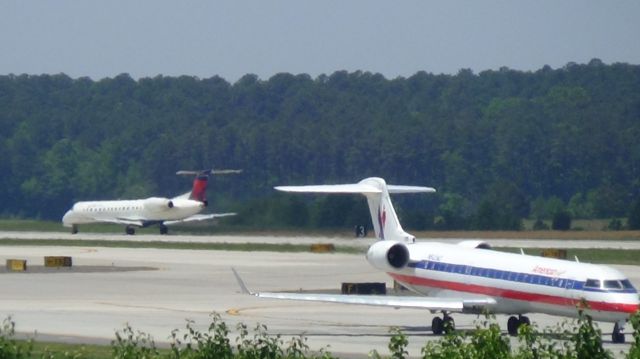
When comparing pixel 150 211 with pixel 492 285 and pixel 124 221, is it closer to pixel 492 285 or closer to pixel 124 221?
pixel 124 221

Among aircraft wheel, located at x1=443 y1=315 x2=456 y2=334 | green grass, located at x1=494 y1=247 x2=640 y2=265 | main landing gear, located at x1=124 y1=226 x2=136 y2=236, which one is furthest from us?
main landing gear, located at x1=124 y1=226 x2=136 y2=236

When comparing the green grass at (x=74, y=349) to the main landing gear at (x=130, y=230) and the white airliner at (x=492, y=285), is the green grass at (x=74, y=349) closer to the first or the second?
the white airliner at (x=492, y=285)

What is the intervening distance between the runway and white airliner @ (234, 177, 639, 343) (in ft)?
2.64

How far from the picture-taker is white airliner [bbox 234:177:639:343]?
31141mm

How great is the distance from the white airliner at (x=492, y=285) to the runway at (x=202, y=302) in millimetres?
804

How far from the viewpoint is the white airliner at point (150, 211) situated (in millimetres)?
99438

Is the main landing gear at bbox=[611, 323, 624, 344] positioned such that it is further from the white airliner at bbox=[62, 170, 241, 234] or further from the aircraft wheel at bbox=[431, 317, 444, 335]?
the white airliner at bbox=[62, 170, 241, 234]

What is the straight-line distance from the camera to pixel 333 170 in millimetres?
140625

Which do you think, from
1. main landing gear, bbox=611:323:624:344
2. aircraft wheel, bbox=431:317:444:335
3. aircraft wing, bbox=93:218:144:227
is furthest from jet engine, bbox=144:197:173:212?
main landing gear, bbox=611:323:624:344

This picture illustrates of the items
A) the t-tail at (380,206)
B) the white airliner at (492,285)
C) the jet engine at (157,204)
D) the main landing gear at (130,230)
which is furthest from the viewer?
the main landing gear at (130,230)

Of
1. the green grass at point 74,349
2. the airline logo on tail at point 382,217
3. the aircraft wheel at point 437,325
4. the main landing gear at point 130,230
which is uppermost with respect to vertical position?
the airline logo on tail at point 382,217

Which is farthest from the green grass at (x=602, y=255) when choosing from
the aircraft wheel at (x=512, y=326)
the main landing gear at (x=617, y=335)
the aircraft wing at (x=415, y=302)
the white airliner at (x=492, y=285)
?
the main landing gear at (x=617, y=335)

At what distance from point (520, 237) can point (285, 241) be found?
1325 centimetres

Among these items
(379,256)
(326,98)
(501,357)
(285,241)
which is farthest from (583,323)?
(326,98)
